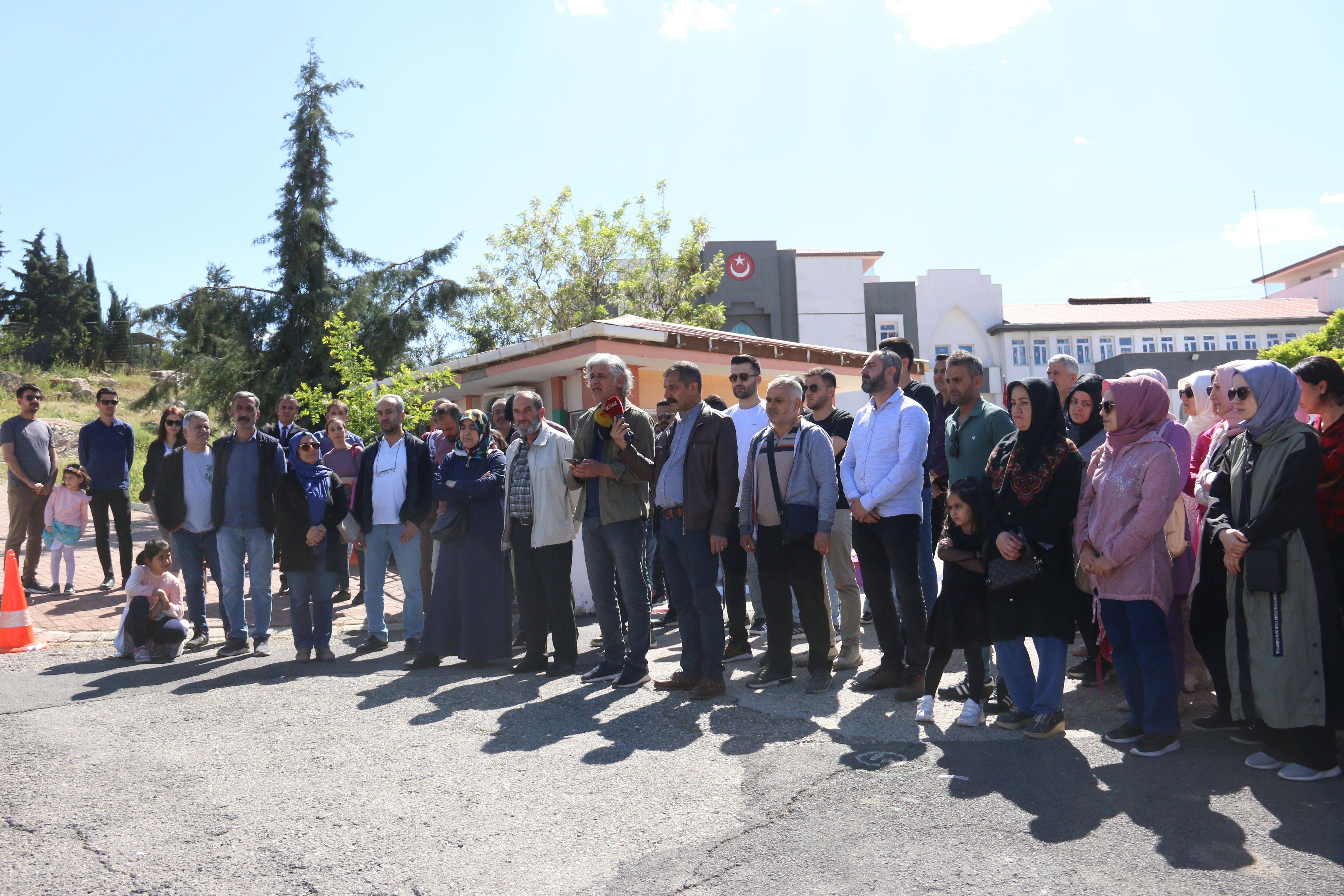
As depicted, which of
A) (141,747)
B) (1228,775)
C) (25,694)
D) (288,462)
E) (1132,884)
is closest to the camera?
(1132,884)

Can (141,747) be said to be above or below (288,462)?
below

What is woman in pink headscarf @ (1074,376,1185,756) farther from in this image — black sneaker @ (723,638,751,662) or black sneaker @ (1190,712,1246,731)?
black sneaker @ (723,638,751,662)

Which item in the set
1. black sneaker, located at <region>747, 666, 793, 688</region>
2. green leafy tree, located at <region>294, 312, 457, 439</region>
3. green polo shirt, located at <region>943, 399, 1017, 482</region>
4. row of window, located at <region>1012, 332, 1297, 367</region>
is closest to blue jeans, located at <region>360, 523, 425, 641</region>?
black sneaker, located at <region>747, 666, 793, 688</region>

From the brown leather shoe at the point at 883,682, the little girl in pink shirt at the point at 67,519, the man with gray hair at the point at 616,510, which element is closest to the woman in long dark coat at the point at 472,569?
the man with gray hair at the point at 616,510

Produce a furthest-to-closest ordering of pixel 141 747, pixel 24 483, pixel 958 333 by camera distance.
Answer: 1. pixel 958 333
2. pixel 24 483
3. pixel 141 747

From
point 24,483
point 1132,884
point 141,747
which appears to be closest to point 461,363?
point 24,483

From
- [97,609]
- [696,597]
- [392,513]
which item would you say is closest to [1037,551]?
[696,597]

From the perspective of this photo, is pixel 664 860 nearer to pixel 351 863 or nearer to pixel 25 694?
pixel 351 863

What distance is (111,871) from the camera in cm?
348

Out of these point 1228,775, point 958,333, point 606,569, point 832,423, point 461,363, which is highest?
point 958,333

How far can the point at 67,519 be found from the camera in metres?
10.6

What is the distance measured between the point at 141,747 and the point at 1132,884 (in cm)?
491

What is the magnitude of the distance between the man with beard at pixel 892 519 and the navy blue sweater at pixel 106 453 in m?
8.58

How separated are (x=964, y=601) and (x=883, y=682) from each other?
3.42 ft
